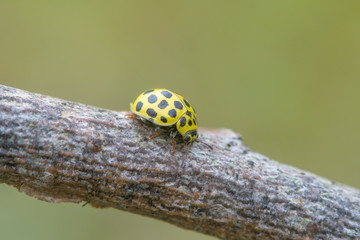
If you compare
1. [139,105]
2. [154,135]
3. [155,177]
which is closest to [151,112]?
[139,105]

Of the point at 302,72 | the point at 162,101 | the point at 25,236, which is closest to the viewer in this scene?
the point at 162,101

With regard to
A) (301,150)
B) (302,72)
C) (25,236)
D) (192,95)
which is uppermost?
(302,72)

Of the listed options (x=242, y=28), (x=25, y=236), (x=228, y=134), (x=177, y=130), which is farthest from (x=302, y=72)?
(x=25, y=236)

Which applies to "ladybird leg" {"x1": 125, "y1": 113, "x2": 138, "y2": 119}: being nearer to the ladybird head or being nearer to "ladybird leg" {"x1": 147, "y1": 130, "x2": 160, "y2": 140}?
"ladybird leg" {"x1": 147, "y1": 130, "x2": 160, "y2": 140}

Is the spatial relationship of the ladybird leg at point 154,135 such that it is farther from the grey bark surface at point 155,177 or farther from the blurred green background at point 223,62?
the blurred green background at point 223,62

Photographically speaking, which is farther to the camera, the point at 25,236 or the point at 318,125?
the point at 318,125

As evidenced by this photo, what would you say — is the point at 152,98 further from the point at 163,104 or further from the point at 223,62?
the point at 223,62

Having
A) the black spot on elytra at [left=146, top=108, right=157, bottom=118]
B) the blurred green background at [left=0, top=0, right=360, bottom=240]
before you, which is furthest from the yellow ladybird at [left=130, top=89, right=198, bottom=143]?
the blurred green background at [left=0, top=0, right=360, bottom=240]

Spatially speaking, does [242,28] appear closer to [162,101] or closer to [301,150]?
[301,150]
